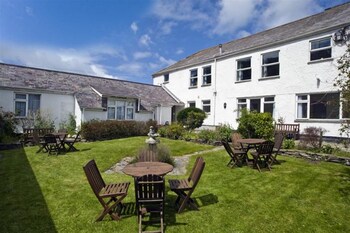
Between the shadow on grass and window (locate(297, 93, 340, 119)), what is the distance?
14.9 meters

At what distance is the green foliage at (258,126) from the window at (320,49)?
564 centimetres

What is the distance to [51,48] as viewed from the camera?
15.5m

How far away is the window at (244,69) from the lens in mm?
19016

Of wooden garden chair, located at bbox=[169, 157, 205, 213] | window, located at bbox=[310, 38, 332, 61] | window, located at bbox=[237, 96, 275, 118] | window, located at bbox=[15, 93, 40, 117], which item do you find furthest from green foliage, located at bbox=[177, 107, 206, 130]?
wooden garden chair, located at bbox=[169, 157, 205, 213]

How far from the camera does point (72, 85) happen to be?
20.2 metres

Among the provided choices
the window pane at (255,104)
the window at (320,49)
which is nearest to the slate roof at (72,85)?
the window pane at (255,104)

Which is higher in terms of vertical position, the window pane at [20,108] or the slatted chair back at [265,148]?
the window pane at [20,108]

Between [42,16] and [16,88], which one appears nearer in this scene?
[42,16]

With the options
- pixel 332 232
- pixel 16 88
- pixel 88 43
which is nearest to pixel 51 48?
pixel 88 43

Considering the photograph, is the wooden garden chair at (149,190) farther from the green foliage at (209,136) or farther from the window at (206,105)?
the window at (206,105)

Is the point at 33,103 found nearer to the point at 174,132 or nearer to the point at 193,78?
the point at 174,132

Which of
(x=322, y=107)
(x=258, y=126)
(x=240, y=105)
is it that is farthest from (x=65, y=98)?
(x=322, y=107)

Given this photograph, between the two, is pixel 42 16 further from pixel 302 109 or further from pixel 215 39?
pixel 215 39

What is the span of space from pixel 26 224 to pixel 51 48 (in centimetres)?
1413
